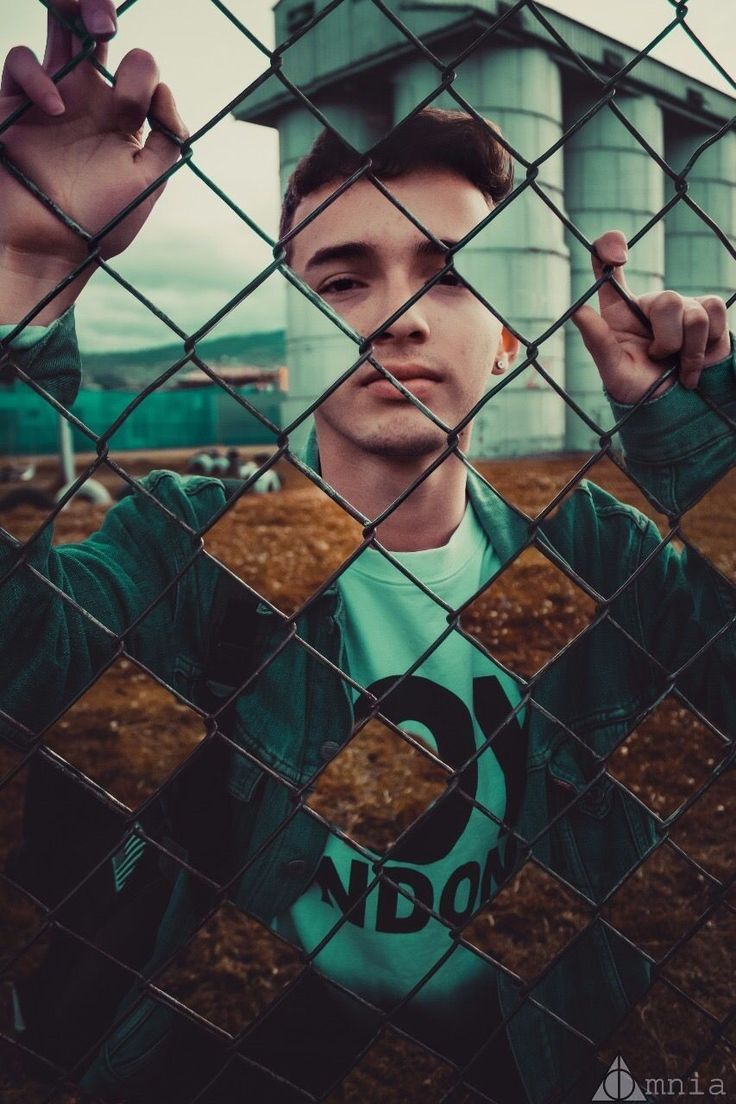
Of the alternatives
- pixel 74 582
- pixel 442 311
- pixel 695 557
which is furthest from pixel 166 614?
pixel 695 557

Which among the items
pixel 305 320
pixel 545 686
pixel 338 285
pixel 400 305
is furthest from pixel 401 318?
pixel 305 320

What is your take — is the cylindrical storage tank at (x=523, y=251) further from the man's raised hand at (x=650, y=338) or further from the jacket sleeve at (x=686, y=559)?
the man's raised hand at (x=650, y=338)

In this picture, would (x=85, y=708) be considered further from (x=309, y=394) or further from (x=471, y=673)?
(x=309, y=394)

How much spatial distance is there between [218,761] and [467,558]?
569 millimetres

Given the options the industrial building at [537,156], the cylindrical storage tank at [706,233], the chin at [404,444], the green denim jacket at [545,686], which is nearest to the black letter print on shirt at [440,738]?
the green denim jacket at [545,686]

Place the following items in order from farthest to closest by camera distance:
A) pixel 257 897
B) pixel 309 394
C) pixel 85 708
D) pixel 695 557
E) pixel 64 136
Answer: pixel 309 394 → pixel 85 708 → pixel 257 897 → pixel 695 557 → pixel 64 136

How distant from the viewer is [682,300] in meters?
1.02

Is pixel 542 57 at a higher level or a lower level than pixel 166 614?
higher

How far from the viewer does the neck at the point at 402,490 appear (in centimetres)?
142

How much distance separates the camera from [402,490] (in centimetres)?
145

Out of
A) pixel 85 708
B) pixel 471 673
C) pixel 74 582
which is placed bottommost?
pixel 85 708

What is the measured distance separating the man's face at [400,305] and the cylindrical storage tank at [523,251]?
793 centimetres

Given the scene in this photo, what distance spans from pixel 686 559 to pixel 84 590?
0.91 metres

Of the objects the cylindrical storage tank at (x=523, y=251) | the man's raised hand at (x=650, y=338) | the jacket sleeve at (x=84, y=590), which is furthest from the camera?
the cylindrical storage tank at (x=523, y=251)
